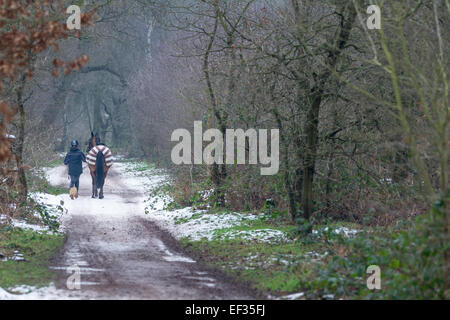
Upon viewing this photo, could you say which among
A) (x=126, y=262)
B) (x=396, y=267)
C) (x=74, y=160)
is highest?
(x=74, y=160)

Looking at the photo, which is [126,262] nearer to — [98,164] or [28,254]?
[28,254]

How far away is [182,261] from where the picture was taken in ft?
37.5

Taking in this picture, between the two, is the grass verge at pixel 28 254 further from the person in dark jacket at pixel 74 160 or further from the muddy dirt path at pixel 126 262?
the person in dark jacket at pixel 74 160

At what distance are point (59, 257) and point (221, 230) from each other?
13.2 ft

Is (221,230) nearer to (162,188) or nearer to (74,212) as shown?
(74,212)

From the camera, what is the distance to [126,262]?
1116cm

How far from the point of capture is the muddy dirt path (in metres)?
8.47

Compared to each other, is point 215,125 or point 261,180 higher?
point 215,125

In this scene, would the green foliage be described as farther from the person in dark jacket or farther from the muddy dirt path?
the person in dark jacket

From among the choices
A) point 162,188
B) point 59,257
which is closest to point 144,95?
point 162,188

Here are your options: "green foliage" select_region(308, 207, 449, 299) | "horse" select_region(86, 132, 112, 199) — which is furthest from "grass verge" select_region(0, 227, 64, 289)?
"horse" select_region(86, 132, 112, 199)

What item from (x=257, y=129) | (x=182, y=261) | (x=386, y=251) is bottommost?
(x=182, y=261)

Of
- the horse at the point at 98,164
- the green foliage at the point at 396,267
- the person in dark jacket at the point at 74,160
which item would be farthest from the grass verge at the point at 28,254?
the horse at the point at 98,164

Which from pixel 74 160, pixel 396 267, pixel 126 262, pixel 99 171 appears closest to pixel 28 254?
pixel 126 262
